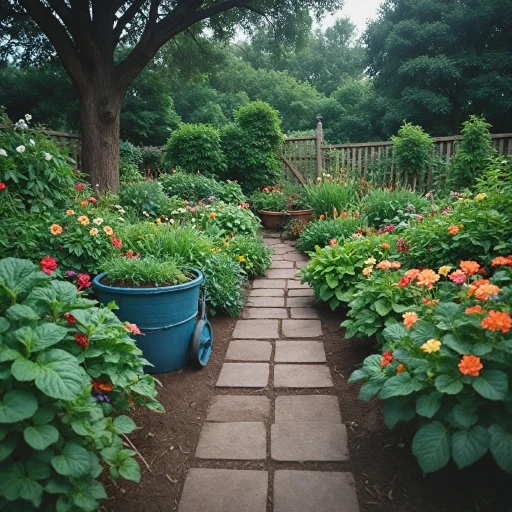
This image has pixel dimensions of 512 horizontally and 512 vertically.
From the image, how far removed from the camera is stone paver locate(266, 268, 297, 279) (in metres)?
4.45

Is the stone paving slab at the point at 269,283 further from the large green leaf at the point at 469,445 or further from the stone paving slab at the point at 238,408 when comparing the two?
the large green leaf at the point at 469,445

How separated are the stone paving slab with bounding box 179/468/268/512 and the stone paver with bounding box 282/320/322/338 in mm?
1417

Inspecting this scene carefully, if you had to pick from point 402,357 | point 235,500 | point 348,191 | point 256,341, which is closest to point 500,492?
point 402,357

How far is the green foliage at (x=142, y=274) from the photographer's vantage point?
2.47 meters

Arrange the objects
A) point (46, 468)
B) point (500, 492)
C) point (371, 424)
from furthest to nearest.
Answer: point (371, 424) < point (500, 492) < point (46, 468)

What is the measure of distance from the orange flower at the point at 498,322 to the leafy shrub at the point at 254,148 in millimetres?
7138

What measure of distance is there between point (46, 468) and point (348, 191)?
5.49 m

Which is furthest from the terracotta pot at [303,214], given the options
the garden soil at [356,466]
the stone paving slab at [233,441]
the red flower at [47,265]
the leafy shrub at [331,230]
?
the red flower at [47,265]

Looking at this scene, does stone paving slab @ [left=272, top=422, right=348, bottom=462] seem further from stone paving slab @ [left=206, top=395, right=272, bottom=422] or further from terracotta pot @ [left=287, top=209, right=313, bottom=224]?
terracotta pot @ [left=287, top=209, right=313, bottom=224]

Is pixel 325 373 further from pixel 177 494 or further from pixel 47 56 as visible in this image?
pixel 47 56

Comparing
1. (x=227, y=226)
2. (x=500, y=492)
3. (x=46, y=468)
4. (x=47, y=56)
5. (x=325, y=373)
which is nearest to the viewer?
(x=46, y=468)

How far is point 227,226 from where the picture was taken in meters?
4.89

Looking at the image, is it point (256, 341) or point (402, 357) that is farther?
point (256, 341)

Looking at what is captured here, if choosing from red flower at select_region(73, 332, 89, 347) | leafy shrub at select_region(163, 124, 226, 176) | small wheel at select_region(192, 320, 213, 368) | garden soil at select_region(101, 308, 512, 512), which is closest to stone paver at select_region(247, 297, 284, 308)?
small wheel at select_region(192, 320, 213, 368)
